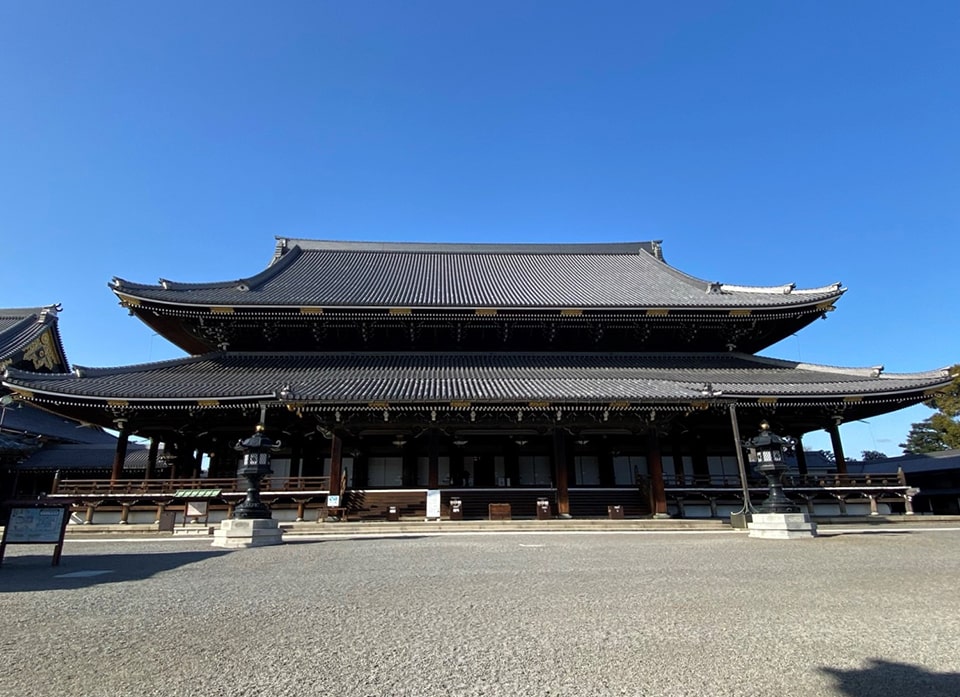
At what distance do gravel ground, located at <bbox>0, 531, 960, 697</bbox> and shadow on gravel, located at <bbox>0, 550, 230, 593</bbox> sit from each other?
0.07 metres

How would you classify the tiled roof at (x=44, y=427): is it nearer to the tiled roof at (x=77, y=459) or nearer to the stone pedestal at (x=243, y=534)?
the tiled roof at (x=77, y=459)

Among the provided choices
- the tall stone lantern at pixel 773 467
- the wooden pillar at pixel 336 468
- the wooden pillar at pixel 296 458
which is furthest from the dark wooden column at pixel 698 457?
the wooden pillar at pixel 296 458

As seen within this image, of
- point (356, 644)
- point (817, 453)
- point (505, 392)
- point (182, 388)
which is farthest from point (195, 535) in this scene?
point (817, 453)

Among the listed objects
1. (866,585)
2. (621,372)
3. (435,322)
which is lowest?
(866,585)

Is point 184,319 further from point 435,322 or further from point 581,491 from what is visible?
point 581,491

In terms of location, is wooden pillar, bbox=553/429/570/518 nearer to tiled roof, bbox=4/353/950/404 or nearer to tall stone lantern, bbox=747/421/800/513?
tiled roof, bbox=4/353/950/404

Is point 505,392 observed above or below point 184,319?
below

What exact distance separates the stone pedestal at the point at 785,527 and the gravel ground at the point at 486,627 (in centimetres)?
337

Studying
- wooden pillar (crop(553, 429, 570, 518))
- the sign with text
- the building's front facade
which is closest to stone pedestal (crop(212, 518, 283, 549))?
the building's front facade

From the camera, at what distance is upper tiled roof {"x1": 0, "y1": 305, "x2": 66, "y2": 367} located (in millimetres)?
27609

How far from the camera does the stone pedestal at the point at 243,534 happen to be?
11062 mm

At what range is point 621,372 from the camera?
19.7 metres

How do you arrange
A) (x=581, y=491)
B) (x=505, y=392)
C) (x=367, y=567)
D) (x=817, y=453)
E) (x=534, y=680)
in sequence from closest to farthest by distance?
1. (x=534, y=680)
2. (x=367, y=567)
3. (x=505, y=392)
4. (x=581, y=491)
5. (x=817, y=453)

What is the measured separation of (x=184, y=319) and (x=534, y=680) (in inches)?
812
